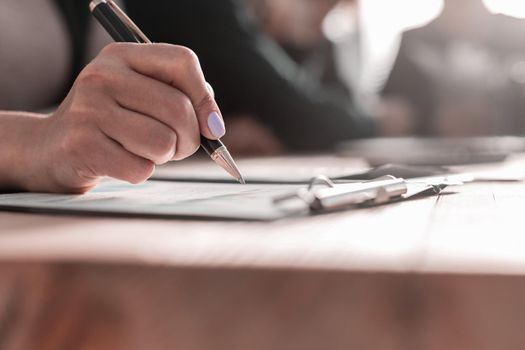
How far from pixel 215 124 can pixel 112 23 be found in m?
0.14

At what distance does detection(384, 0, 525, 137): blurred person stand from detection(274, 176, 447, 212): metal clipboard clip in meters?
2.30

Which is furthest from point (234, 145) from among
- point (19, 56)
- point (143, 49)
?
point (143, 49)

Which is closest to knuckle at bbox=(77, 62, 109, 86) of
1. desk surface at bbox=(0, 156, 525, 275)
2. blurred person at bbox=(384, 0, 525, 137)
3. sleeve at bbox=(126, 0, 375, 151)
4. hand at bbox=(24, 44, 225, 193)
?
hand at bbox=(24, 44, 225, 193)

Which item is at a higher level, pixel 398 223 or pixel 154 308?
pixel 398 223

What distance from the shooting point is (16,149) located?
57 centimetres

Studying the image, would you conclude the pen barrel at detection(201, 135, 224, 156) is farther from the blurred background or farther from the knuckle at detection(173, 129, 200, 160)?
the blurred background

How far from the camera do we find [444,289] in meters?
0.24

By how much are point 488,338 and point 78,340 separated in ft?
0.48

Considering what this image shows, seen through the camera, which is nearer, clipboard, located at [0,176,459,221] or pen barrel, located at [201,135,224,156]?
clipboard, located at [0,176,459,221]

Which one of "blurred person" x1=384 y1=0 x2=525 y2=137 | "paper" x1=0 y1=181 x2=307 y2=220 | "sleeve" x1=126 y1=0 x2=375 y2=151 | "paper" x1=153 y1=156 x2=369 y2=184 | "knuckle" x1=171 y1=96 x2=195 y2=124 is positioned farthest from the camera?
"blurred person" x1=384 y1=0 x2=525 y2=137

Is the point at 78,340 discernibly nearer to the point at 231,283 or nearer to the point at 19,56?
the point at 231,283

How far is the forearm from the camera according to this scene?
0.56m

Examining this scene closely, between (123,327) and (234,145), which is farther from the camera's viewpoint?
(234,145)

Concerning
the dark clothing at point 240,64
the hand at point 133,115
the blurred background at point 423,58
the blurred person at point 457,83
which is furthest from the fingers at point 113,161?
the blurred person at point 457,83
